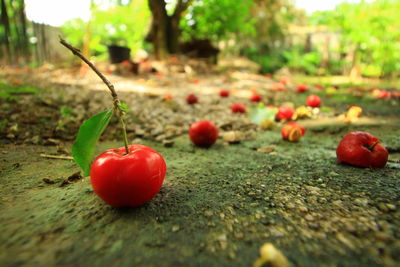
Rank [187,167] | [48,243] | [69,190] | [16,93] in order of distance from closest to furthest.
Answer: [48,243], [69,190], [187,167], [16,93]

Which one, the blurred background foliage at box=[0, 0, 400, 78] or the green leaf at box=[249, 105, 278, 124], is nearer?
the green leaf at box=[249, 105, 278, 124]

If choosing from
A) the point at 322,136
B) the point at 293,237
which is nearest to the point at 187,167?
the point at 293,237

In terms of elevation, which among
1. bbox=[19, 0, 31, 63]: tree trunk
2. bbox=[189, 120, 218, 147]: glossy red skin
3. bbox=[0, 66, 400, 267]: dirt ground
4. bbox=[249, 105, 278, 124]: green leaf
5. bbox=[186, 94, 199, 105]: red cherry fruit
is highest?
bbox=[19, 0, 31, 63]: tree trunk

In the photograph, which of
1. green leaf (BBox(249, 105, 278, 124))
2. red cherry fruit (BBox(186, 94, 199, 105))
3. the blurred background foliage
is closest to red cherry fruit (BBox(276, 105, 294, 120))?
green leaf (BBox(249, 105, 278, 124))

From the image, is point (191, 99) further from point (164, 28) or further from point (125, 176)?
point (164, 28)

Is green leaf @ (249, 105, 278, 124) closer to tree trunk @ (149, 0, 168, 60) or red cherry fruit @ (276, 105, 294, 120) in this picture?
red cherry fruit @ (276, 105, 294, 120)

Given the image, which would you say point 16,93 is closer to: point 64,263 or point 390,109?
point 64,263
